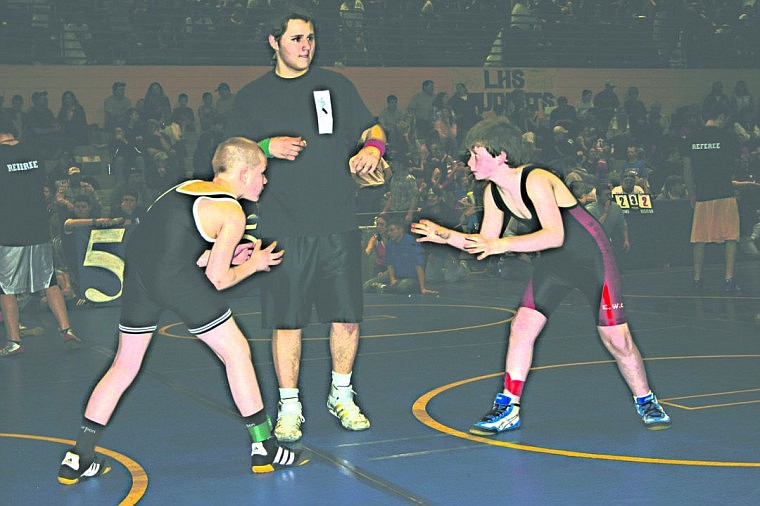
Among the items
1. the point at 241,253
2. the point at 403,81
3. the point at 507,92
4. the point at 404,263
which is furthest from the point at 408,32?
the point at 241,253

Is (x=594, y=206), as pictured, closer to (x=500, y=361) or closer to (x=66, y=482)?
(x=500, y=361)

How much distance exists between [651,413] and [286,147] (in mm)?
2493

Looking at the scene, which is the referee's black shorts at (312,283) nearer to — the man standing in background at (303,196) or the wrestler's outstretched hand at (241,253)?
the man standing in background at (303,196)

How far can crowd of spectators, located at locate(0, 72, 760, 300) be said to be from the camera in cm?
1563

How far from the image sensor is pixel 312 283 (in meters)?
6.48

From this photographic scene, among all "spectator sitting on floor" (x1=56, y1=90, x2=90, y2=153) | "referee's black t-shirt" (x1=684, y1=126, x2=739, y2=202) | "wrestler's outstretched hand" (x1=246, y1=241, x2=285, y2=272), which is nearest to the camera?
"wrestler's outstretched hand" (x1=246, y1=241, x2=285, y2=272)

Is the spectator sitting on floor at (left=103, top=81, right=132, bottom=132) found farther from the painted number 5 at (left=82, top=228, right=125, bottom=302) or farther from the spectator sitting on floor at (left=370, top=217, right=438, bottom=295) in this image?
the spectator sitting on floor at (left=370, top=217, right=438, bottom=295)

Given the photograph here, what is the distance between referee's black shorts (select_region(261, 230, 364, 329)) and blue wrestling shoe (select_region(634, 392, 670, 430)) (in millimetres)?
1657

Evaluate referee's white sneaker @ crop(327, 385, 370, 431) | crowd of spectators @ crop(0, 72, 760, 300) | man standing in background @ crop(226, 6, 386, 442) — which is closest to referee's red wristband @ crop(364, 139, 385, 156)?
man standing in background @ crop(226, 6, 386, 442)

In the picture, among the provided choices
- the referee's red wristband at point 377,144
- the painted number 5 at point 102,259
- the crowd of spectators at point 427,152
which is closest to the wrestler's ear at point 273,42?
the referee's red wristband at point 377,144

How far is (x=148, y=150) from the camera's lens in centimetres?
1811

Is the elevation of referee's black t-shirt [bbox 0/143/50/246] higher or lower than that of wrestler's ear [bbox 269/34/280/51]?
lower

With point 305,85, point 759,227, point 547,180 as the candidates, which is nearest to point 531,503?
point 547,180

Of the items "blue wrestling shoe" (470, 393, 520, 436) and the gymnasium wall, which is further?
the gymnasium wall
